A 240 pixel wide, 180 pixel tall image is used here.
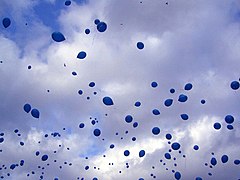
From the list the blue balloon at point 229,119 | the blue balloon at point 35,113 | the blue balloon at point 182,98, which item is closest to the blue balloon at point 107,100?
the blue balloon at point 35,113

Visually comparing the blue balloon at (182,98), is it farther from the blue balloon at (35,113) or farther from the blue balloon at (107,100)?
the blue balloon at (35,113)

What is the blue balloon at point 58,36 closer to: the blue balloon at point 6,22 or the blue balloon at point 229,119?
the blue balloon at point 6,22

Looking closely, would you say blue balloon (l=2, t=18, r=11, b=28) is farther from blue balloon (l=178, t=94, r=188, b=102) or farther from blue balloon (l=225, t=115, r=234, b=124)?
blue balloon (l=225, t=115, r=234, b=124)

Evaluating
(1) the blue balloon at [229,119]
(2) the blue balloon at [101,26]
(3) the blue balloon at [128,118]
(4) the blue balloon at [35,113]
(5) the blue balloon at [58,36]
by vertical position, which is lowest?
(1) the blue balloon at [229,119]

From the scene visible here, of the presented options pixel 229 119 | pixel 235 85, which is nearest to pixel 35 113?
pixel 229 119

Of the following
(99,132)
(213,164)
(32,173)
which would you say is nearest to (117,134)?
(99,132)

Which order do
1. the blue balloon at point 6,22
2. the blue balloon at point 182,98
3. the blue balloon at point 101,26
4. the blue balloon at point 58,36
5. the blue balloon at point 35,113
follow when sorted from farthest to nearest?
the blue balloon at point 182,98 → the blue balloon at point 35,113 → the blue balloon at point 101,26 → the blue balloon at point 58,36 → the blue balloon at point 6,22

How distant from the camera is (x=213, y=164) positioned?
54.6ft

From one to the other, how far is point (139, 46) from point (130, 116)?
12.0 feet

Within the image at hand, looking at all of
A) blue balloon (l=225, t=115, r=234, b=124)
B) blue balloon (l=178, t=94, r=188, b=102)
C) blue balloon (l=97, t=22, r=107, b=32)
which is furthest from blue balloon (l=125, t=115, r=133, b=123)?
blue balloon (l=97, t=22, r=107, b=32)

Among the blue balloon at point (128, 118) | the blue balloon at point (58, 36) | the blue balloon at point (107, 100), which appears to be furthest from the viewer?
the blue balloon at point (128, 118)

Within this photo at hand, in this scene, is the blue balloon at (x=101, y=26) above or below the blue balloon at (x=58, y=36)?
above

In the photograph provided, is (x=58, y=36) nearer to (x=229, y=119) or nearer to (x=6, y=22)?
(x=6, y=22)

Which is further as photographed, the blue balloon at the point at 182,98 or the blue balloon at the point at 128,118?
the blue balloon at the point at 128,118
